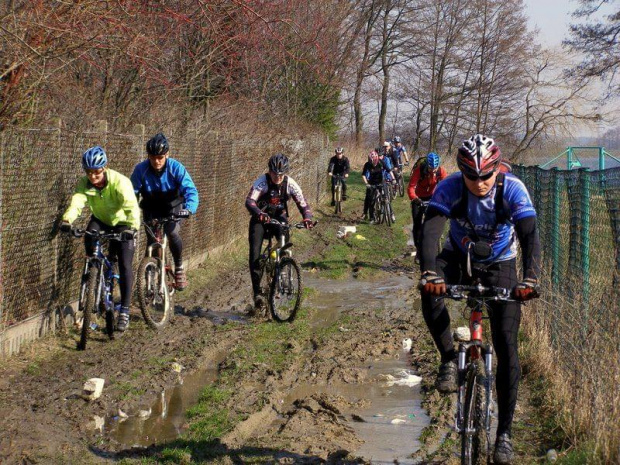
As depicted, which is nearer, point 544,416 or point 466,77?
point 544,416

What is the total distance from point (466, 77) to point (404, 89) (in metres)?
4.48

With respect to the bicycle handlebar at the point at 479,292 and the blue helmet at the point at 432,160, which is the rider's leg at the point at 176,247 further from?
the bicycle handlebar at the point at 479,292

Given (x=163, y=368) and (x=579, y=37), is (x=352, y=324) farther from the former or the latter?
(x=579, y=37)

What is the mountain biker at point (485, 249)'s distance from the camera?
534cm

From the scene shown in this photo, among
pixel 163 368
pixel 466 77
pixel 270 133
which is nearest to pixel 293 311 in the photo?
pixel 163 368

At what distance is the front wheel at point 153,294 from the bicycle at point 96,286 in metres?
0.50

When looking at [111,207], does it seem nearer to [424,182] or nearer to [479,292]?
[479,292]

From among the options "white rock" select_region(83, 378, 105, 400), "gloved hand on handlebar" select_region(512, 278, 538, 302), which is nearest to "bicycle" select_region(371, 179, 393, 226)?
"white rock" select_region(83, 378, 105, 400)

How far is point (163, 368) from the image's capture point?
821 cm

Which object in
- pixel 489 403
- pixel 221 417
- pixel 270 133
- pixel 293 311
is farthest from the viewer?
pixel 270 133

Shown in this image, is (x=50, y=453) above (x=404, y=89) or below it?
below

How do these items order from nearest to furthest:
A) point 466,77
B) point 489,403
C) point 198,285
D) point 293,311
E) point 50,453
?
point 489,403
point 50,453
point 293,311
point 198,285
point 466,77

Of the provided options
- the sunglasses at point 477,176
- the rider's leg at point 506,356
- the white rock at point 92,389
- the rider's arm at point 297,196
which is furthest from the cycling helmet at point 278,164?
A: the rider's leg at point 506,356

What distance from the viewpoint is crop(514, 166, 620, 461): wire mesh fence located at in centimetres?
566
